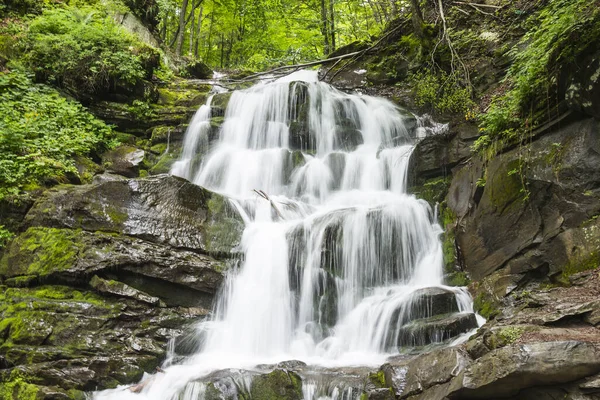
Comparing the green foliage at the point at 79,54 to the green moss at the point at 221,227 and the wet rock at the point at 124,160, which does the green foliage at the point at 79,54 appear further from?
the green moss at the point at 221,227

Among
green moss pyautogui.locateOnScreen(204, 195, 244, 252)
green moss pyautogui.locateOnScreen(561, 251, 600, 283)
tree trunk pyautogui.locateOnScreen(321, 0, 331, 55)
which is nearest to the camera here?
green moss pyautogui.locateOnScreen(561, 251, 600, 283)

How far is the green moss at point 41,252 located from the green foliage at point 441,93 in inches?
334

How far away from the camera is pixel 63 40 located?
441 inches


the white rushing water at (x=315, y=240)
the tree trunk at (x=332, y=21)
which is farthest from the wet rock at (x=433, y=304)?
the tree trunk at (x=332, y=21)

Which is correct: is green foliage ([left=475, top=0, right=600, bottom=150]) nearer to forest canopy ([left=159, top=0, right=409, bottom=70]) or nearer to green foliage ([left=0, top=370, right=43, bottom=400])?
green foliage ([left=0, top=370, right=43, bottom=400])

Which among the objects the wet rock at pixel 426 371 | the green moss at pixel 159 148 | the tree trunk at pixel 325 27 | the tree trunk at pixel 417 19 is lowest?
the wet rock at pixel 426 371

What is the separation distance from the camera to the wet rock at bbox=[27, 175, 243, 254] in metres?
7.32

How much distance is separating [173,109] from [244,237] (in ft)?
19.7

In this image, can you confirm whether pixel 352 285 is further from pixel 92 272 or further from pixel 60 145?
pixel 60 145

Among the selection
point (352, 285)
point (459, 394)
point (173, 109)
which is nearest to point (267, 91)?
point (173, 109)

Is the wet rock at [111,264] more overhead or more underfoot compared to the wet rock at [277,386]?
more overhead

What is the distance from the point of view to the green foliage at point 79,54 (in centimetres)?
1107

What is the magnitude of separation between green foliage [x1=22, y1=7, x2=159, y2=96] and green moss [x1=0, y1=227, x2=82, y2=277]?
5.74 metres

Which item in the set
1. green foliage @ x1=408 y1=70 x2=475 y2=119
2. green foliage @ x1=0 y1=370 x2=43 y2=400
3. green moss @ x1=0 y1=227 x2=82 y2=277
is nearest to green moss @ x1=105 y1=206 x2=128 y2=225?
green moss @ x1=0 y1=227 x2=82 y2=277
